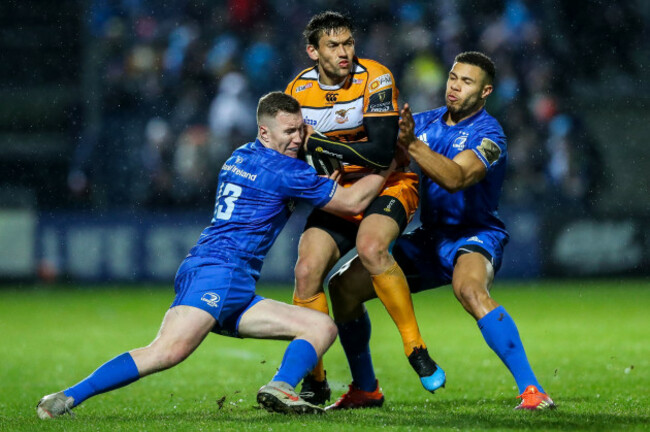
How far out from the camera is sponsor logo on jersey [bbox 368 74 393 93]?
6656 mm

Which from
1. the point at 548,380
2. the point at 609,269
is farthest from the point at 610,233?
the point at 548,380

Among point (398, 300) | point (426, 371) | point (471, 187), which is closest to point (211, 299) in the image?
point (398, 300)

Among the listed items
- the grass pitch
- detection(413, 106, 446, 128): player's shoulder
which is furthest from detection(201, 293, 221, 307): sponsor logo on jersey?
detection(413, 106, 446, 128): player's shoulder

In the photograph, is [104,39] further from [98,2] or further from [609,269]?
[609,269]

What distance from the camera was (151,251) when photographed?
15.3m

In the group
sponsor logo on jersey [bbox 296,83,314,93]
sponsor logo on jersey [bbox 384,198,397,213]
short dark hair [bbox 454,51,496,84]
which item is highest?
short dark hair [bbox 454,51,496,84]

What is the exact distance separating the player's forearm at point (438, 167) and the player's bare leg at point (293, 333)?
44.4 inches

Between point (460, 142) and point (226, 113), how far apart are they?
386 inches

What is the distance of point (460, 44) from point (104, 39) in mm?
6121

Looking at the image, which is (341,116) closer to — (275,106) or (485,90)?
(275,106)

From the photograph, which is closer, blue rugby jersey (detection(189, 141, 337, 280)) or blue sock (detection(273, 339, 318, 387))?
blue sock (detection(273, 339, 318, 387))

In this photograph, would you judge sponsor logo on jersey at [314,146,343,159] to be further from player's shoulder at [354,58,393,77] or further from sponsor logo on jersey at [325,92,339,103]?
player's shoulder at [354,58,393,77]

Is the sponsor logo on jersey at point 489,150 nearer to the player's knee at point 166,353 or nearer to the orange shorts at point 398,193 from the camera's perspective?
the orange shorts at point 398,193

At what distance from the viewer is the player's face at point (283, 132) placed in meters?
6.20
